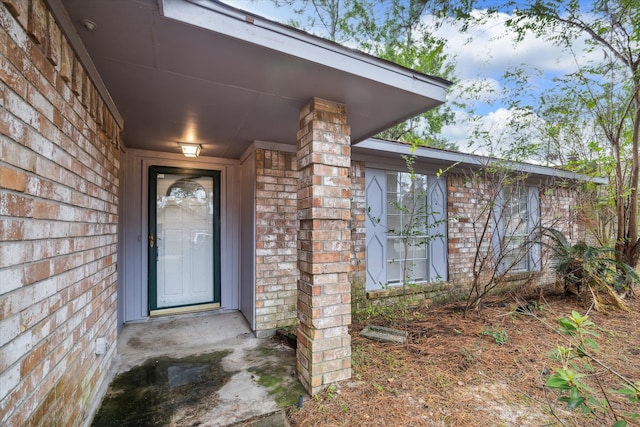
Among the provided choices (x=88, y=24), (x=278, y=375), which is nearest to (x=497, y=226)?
(x=278, y=375)

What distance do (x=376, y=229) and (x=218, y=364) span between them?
8.98 feet

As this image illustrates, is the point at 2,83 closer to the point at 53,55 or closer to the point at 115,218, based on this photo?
the point at 53,55

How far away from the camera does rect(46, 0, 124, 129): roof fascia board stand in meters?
1.30

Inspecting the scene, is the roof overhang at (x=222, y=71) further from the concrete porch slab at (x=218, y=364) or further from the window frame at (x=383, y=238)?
the concrete porch slab at (x=218, y=364)

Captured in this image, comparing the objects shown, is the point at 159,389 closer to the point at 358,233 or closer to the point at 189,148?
the point at 189,148

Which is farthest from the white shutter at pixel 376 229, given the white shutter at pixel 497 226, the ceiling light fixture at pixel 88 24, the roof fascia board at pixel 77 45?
the ceiling light fixture at pixel 88 24

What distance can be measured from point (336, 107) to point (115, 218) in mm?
2286

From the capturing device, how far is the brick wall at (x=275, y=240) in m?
3.40

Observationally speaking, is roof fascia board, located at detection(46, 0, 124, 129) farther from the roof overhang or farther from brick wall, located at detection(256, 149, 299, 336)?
brick wall, located at detection(256, 149, 299, 336)

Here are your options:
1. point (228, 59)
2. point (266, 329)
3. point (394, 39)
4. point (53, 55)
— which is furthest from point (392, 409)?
point (394, 39)

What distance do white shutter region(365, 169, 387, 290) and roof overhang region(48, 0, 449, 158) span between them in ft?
4.83

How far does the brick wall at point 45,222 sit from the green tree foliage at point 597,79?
15.9 feet

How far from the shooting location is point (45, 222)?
131 centimetres

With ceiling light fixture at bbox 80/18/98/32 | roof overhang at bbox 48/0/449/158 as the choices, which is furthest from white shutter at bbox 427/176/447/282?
ceiling light fixture at bbox 80/18/98/32
